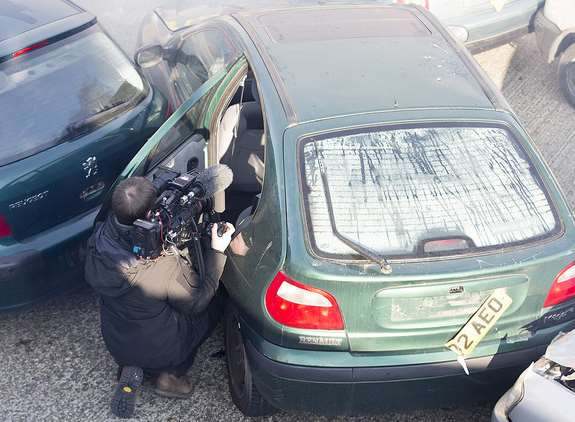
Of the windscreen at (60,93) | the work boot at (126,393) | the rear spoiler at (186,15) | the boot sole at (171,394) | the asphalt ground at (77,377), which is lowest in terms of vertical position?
the asphalt ground at (77,377)

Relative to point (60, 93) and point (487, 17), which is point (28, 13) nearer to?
point (60, 93)

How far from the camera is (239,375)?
3377 millimetres

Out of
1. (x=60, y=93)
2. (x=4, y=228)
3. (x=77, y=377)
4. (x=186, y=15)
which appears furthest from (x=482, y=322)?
(x=186, y=15)

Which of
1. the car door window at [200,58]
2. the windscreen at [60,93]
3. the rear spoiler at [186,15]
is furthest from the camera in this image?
the rear spoiler at [186,15]

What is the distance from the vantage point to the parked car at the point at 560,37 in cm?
601

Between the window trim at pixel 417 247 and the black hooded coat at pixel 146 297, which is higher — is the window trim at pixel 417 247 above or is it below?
above

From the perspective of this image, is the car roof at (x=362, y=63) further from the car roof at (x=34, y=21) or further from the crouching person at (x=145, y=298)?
the car roof at (x=34, y=21)

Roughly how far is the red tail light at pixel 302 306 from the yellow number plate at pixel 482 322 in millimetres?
517

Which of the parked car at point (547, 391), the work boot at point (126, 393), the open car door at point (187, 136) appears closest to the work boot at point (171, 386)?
the work boot at point (126, 393)

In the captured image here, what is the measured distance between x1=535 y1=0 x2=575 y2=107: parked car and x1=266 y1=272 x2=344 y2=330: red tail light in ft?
14.5

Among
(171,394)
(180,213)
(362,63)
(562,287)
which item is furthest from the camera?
(171,394)

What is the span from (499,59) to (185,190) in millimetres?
4817

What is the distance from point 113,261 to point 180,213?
367 millimetres

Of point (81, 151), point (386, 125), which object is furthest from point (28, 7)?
point (386, 125)
